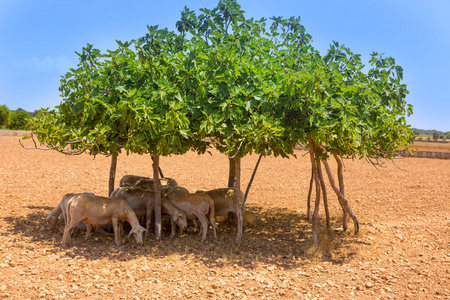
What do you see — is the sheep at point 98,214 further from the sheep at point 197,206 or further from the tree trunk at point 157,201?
the sheep at point 197,206

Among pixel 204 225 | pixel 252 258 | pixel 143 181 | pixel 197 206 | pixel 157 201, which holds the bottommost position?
→ pixel 252 258

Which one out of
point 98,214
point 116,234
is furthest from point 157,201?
point 98,214

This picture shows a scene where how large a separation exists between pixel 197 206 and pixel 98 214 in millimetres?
2418

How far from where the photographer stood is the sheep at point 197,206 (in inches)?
393

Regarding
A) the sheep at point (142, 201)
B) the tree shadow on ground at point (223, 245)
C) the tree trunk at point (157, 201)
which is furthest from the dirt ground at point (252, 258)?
the sheep at point (142, 201)

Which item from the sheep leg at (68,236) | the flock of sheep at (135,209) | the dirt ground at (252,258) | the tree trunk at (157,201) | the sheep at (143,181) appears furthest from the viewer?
the sheep at (143,181)

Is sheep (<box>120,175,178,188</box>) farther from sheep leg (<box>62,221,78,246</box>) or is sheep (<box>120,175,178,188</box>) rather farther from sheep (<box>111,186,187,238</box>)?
sheep leg (<box>62,221,78,246</box>)

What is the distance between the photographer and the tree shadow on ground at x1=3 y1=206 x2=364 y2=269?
334 inches

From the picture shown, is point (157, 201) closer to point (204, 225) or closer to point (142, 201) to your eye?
point (142, 201)

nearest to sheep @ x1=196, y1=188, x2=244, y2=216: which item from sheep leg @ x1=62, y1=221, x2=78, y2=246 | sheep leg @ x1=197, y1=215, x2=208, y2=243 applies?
sheep leg @ x1=197, y1=215, x2=208, y2=243

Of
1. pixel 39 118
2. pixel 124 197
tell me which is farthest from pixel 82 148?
pixel 124 197

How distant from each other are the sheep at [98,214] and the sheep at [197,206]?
4.53 feet

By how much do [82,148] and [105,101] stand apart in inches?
44.5

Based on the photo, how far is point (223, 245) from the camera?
938 cm
